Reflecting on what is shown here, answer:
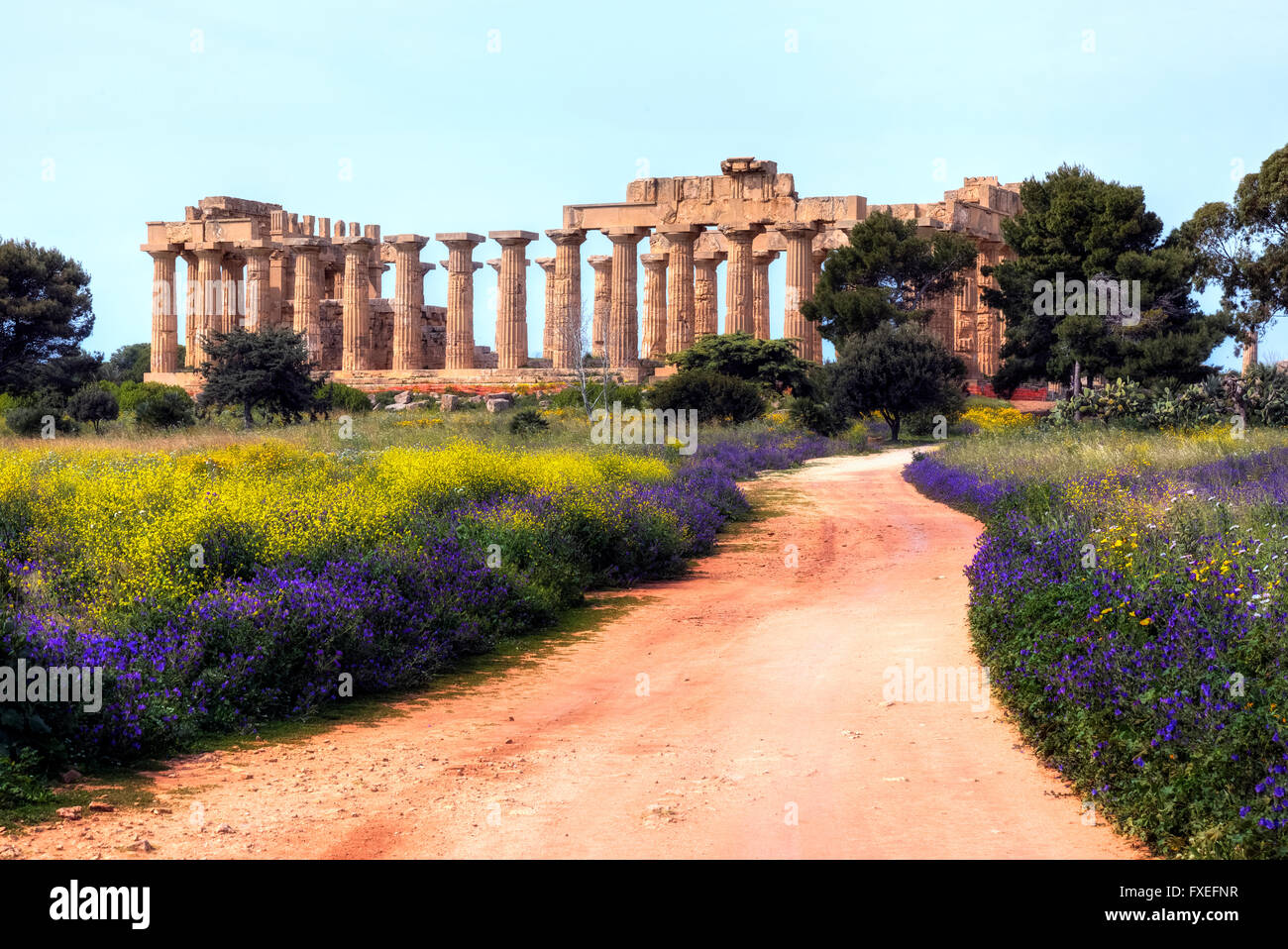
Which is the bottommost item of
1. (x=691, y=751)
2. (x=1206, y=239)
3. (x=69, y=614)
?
(x=691, y=751)

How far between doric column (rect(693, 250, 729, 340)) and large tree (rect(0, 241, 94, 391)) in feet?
84.0

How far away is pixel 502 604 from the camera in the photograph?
516 inches

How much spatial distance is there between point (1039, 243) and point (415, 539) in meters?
36.6

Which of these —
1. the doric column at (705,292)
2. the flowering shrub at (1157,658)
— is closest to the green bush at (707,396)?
the doric column at (705,292)

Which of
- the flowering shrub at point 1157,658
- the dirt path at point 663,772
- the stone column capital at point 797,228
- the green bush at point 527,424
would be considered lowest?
the dirt path at point 663,772

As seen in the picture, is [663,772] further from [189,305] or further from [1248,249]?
[189,305]

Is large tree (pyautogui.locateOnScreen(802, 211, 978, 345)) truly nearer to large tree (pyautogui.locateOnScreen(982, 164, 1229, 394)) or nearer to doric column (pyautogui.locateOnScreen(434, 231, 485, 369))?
large tree (pyautogui.locateOnScreen(982, 164, 1229, 394))

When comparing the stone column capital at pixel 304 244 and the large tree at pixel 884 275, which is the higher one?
the stone column capital at pixel 304 244

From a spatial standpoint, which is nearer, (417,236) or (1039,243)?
(1039,243)

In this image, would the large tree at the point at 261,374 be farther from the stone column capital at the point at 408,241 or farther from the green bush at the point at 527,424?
the stone column capital at the point at 408,241

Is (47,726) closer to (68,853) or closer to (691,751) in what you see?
(68,853)

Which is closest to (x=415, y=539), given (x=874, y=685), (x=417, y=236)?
(x=874, y=685)

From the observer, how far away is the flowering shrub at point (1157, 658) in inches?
255

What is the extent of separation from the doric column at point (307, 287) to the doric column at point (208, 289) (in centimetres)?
374
